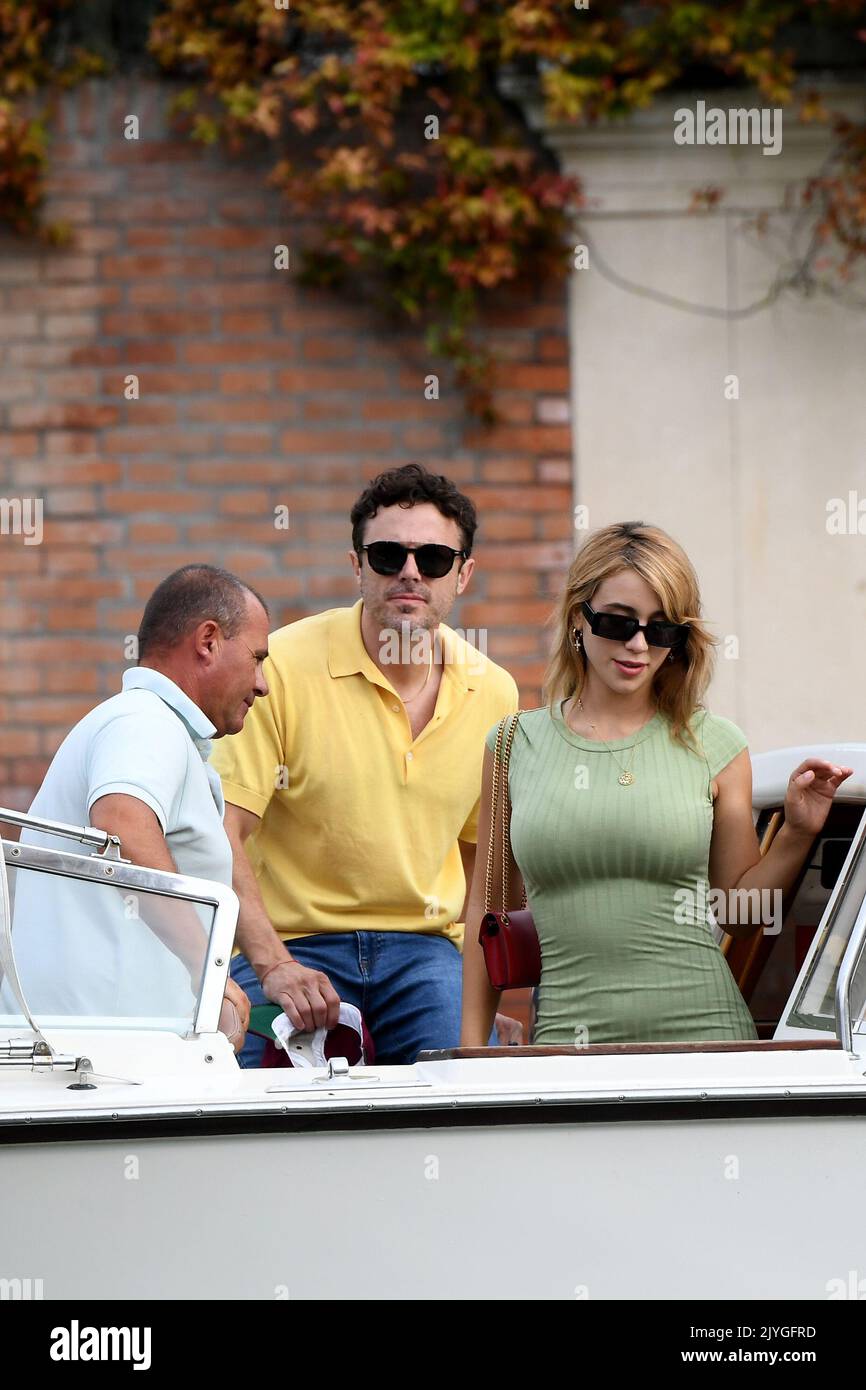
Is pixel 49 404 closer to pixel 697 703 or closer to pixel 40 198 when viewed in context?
pixel 40 198

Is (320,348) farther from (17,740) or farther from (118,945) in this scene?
(118,945)

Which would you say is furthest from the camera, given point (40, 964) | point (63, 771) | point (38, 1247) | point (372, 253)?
point (372, 253)

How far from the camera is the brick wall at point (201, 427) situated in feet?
19.8

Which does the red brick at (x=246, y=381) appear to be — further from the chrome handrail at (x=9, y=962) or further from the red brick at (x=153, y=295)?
the chrome handrail at (x=9, y=962)

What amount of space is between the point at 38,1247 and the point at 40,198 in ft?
14.7

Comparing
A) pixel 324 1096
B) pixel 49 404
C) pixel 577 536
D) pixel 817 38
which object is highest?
pixel 817 38

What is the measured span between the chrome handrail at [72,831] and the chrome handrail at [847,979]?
1.11 metres

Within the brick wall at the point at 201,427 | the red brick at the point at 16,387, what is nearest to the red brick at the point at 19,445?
the brick wall at the point at 201,427

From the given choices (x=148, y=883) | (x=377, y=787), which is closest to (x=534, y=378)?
(x=377, y=787)

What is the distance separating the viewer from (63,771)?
2969 millimetres

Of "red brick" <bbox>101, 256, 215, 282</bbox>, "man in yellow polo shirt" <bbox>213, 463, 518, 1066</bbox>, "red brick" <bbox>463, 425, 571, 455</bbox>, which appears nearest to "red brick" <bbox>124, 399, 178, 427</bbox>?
"red brick" <bbox>101, 256, 215, 282</bbox>

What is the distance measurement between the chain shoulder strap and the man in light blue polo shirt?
463 millimetres

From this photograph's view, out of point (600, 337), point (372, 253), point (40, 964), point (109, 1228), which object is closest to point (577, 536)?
point (600, 337)

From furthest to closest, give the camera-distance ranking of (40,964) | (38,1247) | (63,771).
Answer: (63,771), (40,964), (38,1247)
